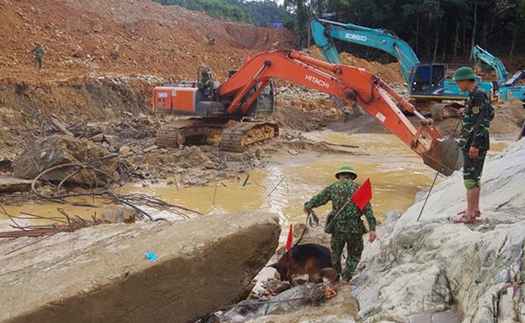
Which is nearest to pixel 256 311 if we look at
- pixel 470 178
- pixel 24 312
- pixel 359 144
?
pixel 24 312

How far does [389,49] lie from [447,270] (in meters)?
14.1

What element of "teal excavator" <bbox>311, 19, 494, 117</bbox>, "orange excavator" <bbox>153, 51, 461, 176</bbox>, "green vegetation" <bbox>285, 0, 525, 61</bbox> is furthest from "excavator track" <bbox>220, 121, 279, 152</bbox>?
"green vegetation" <bbox>285, 0, 525, 61</bbox>

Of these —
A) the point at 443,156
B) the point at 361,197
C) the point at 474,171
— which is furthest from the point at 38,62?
the point at 474,171

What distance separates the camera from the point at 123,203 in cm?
821

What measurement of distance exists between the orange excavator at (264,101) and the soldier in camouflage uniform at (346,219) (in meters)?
4.81

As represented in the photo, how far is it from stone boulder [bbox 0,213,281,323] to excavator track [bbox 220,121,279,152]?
7597mm

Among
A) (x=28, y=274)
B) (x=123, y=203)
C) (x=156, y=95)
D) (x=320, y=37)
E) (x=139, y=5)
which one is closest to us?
(x=28, y=274)

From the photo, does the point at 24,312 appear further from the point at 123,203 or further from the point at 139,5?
the point at 139,5

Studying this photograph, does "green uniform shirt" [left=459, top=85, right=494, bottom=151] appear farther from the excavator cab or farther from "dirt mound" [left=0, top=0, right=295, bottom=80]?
"dirt mound" [left=0, top=0, right=295, bottom=80]

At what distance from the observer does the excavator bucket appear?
28.2 ft

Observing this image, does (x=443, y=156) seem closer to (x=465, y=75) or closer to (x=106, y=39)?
(x=465, y=75)

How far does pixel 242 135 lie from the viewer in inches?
474

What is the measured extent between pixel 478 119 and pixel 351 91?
6.01 metres

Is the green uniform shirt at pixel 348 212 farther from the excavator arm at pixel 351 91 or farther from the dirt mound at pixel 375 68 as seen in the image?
the dirt mound at pixel 375 68
